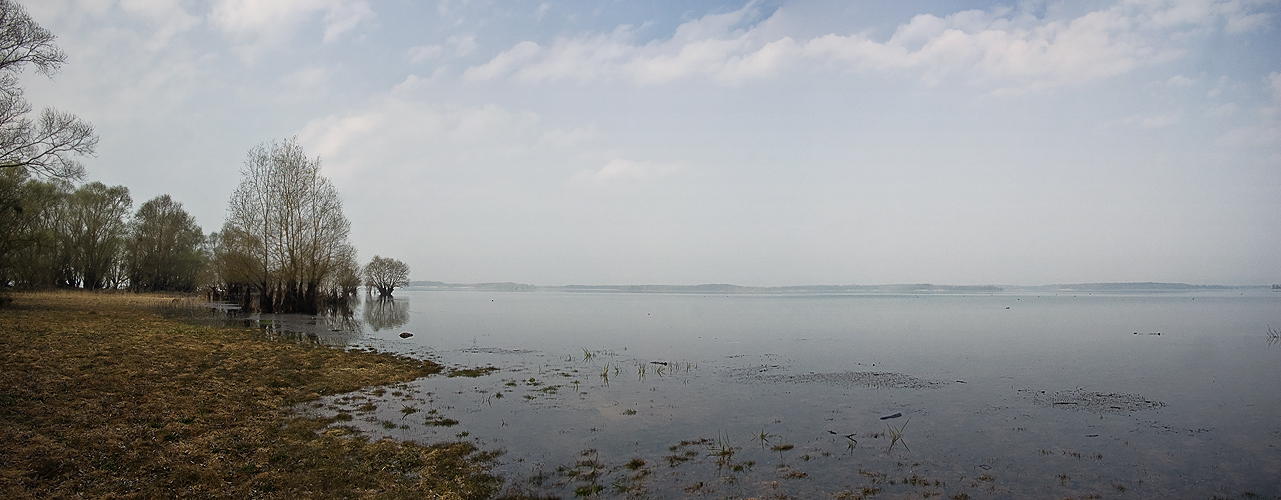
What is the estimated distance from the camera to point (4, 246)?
2630 cm

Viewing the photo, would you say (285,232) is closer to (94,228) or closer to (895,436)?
(94,228)

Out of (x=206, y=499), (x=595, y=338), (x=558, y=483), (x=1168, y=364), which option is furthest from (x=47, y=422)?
(x=1168, y=364)

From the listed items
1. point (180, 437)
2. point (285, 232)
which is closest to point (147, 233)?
point (285, 232)

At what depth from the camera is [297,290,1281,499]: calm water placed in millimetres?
8789

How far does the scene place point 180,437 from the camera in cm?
901

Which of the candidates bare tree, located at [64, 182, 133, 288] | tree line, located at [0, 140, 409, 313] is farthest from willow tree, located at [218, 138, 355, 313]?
bare tree, located at [64, 182, 133, 288]

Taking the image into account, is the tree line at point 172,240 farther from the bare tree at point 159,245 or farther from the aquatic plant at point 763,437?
the aquatic plant at point 763,437

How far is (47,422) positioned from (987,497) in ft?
40.9

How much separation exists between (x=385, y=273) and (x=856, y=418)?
3215 inches

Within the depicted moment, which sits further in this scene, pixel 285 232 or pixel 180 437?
pixel 285 232

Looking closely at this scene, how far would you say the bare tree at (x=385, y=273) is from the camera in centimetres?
8488

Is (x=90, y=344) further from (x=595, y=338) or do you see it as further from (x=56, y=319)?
(x=595, y=338)

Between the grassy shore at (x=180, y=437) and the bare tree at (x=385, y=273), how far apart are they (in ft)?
236

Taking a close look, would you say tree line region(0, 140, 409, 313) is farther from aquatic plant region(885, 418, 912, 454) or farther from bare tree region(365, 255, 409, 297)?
aquatic plant region(885, 418, 912, 454)
